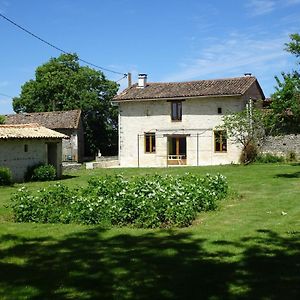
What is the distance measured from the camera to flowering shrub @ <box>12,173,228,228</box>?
977 cm

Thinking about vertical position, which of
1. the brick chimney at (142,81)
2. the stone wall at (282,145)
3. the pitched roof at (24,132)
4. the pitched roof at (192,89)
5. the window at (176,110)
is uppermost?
the brick chimney at (142,81)

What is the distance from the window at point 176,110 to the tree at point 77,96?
16629mm

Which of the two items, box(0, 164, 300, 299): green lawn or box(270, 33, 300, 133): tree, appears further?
box(270, 33, 300, 133): tree

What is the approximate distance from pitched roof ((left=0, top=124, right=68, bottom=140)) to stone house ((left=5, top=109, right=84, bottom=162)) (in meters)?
17.5

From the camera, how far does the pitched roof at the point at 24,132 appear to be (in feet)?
74.8

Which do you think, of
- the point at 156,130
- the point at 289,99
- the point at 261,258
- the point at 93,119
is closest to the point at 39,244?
the point at 261,258

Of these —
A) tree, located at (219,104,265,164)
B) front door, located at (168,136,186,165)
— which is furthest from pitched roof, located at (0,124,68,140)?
tree, located at (219,104,265,164)

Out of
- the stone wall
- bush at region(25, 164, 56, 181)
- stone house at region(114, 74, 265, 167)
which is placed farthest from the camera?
stone house at region(114, 74, 265, 167)

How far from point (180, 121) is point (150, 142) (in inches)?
114

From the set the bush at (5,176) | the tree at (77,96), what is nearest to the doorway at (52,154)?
the bush at (5,176)

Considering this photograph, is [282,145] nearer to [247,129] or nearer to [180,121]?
[247,129]

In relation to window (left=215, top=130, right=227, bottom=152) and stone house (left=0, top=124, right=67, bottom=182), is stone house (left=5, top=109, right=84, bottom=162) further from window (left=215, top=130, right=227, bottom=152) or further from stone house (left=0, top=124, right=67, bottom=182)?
stone house (left=0, top=124, right=67, bottom=182)

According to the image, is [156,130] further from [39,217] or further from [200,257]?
[200,257]

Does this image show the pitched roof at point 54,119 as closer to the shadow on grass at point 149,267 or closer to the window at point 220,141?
the window at point 220,141
